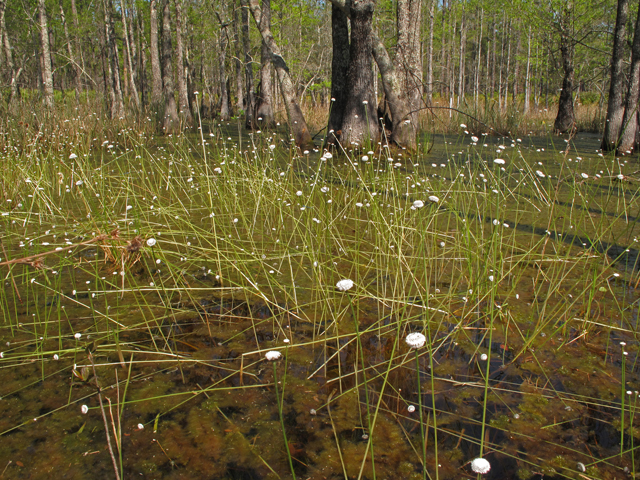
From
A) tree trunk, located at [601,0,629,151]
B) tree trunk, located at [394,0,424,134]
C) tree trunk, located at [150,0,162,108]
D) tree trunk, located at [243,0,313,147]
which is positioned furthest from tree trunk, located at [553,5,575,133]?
tree trunk, located at [150,0,162,108]

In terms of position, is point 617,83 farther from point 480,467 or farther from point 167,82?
point 167,82

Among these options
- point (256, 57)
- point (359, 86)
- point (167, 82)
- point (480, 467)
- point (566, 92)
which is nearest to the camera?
→ point (480, 467)

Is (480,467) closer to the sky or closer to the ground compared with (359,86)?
closer to the ground

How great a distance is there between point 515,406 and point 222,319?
4.82 feet

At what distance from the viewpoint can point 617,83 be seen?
24.5ft

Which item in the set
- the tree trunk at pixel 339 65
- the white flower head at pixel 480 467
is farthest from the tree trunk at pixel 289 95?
the white flower head at pixel 480 467

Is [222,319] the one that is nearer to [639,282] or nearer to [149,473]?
[149,473]

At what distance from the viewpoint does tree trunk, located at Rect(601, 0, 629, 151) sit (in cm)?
741

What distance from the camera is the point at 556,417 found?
1646mm

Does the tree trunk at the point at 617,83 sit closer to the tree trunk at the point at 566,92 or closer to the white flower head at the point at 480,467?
the tree trunk at the point at 566,92

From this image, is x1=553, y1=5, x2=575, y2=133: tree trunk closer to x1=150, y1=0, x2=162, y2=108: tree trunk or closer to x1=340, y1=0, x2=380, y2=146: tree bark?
x1=340, y1=0, x2=380, y2=146: tree bark

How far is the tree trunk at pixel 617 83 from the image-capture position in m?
7.41

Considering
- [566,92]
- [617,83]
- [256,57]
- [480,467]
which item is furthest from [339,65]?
[256,57]

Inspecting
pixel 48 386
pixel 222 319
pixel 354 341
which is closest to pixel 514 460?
pixel 354 341
